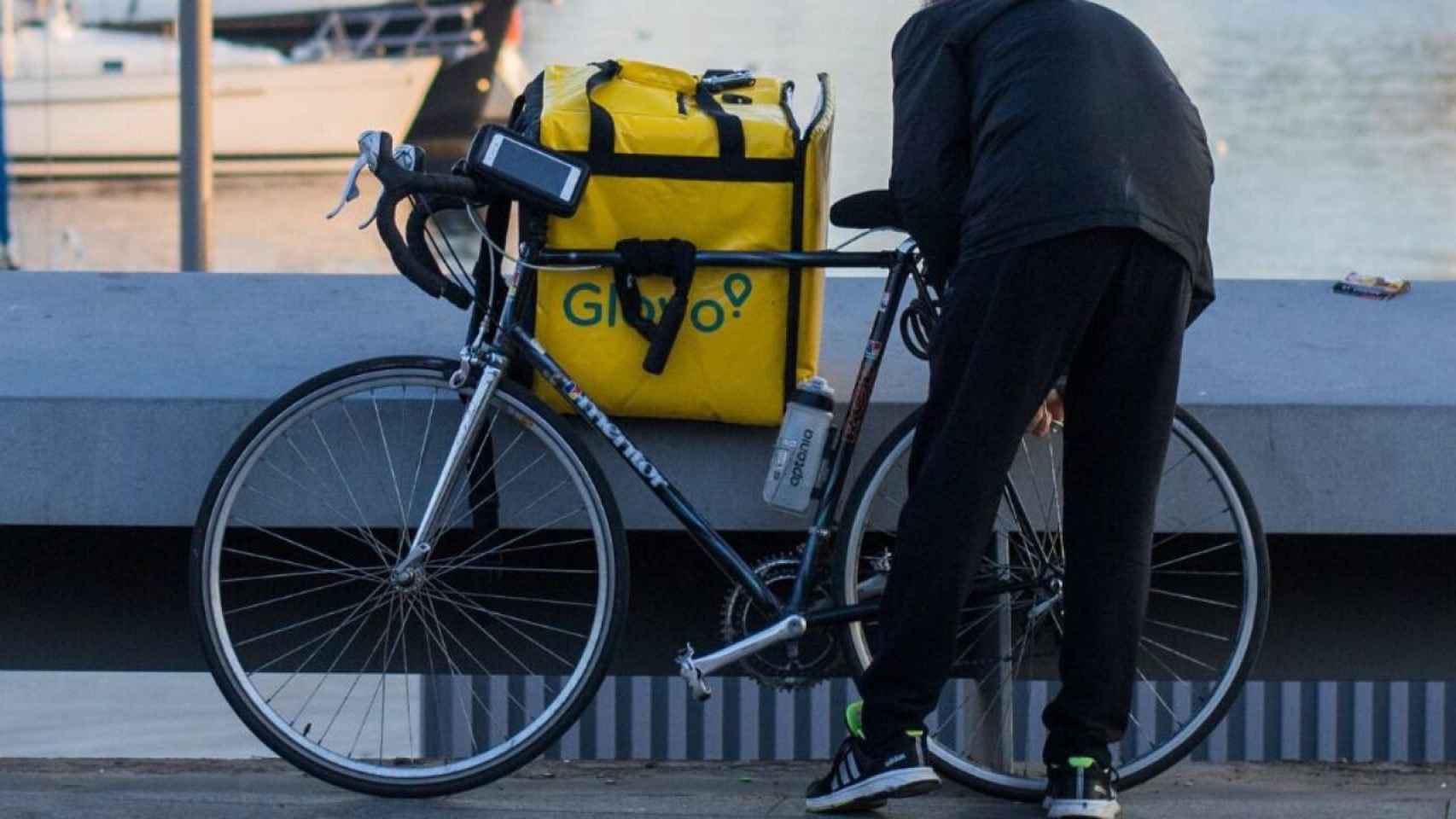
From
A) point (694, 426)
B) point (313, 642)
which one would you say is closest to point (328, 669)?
point (313, 642)

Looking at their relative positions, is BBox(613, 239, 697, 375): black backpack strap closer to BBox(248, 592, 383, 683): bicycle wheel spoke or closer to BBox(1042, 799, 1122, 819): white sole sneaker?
BBox(248, 592, 383, 683): bicycle wheel spoke

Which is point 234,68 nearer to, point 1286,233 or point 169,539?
point 1286,233

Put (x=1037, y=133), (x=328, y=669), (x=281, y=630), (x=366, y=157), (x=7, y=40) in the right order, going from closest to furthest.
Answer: (x=1037, y=133) < (x=366, y=157) < (x=281, y=630) < (x=328, y=669) < (x=7, y=40)

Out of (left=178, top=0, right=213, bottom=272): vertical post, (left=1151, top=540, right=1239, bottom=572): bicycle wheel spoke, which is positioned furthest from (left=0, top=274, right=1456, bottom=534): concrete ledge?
(left=178, top=0, right=213, bottom=272): vertical post

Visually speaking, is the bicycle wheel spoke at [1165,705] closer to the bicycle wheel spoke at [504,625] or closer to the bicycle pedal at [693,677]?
the bicycle pedal at [693,677]

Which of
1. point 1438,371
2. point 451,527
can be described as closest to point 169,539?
point 451,527

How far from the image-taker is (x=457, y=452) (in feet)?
10.8

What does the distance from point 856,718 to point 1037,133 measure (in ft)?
2.99

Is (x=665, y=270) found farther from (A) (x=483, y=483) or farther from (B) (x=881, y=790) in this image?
(B) (x=881, y=790)

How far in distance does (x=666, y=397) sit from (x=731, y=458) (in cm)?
23

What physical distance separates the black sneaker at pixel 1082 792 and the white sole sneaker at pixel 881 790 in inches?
7.4

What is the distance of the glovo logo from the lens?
3.36m

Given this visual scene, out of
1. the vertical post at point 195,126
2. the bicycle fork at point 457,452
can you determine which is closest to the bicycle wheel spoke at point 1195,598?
the bicycle fork at point 457,452

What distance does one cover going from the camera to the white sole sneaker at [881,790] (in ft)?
10.2
